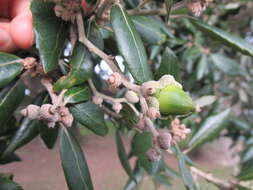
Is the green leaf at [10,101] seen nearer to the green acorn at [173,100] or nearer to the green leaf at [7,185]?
the green leaf at [7,185]

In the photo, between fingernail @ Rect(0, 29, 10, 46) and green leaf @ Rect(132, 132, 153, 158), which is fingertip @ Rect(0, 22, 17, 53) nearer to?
fingernail @ Rect(0, 29, 10, 46)

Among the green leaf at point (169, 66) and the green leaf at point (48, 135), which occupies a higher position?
the green leaf at point (169, 66)

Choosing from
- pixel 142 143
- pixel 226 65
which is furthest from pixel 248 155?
pixel 142 143

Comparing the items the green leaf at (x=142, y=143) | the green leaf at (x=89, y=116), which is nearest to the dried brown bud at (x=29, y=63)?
the green leaf at (x=89, y=116)

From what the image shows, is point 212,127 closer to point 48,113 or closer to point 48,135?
point 48,135

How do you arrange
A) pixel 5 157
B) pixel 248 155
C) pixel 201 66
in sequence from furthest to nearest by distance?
pixel 201 66 → pixel 248 155 → pixel 5 157

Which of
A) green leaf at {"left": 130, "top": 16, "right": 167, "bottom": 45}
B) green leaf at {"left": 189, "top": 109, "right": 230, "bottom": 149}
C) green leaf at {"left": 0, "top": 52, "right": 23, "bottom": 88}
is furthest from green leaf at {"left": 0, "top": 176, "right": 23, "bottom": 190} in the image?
green leaf at {"left": 189, "top": 109, "right": 230, "bottom": 149}

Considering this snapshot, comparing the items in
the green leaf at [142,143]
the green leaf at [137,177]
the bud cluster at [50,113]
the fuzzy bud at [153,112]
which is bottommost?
the green leaf at [137,177]

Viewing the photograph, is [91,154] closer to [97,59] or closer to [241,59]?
[97,59]
